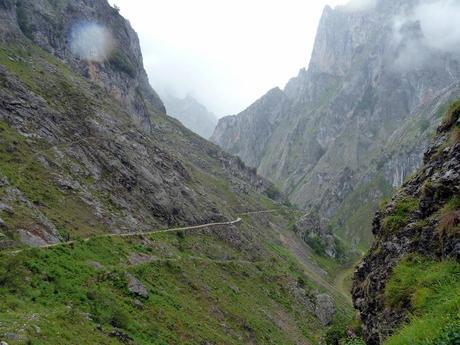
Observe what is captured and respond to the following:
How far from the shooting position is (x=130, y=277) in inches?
1900

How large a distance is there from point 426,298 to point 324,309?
7811 cm

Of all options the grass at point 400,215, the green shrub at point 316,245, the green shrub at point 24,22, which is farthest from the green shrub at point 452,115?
the green shrub at point 316,245

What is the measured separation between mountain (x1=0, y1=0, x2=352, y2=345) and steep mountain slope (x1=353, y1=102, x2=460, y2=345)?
18023 mm

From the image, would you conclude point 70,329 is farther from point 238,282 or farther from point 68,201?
point 238,282

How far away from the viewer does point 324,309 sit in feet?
291

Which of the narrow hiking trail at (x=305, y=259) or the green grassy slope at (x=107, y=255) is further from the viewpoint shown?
the narrow hiking trail at (x=305, y=259)

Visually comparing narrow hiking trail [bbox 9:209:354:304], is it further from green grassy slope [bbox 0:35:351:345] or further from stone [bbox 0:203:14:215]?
stone [bbox 0:203:14:215]

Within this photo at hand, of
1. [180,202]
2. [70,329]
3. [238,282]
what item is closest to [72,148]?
[180,202]

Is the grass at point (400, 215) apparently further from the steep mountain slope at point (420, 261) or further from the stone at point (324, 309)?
the stone at point (324, 309)

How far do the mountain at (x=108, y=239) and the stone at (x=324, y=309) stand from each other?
302mm

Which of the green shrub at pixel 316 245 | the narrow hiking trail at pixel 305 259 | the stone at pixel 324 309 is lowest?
the stone at pixel 324 309

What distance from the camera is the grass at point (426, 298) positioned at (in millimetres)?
11023

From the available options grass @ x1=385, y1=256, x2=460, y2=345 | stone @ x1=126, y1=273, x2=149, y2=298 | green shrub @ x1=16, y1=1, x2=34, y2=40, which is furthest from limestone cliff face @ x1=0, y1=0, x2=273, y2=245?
grass @ x1=385, y1=256, x2=460, y2=345

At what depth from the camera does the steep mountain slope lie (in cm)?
1269
